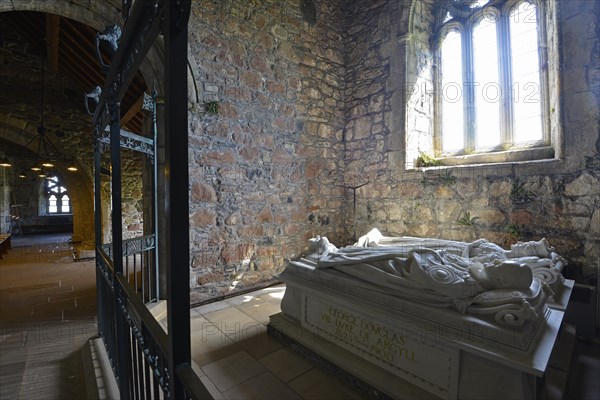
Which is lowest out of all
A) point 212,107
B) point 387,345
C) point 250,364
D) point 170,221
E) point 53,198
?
point 250,364

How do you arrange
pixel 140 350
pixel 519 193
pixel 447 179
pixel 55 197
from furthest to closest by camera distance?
pixel 55 197
pixel 447 179
pixel 519 193
pixel 140 350

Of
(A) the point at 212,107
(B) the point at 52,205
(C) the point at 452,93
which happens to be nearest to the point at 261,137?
(A) the point at 212,107

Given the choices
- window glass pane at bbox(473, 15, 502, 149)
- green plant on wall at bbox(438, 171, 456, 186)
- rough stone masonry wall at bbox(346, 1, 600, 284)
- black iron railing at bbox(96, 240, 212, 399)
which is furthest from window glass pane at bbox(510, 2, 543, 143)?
black iron railing at bbox(96, 240, 212, 399)

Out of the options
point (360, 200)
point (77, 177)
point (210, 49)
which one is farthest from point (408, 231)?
point (77, 177)

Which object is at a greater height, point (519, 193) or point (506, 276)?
point (519, 193)

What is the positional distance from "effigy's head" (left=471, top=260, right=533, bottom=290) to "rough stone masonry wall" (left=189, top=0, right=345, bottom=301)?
2.77 metres

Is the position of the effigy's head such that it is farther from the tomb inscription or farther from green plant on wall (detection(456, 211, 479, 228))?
green plant on wall (detection(456, 211, 479, 228))

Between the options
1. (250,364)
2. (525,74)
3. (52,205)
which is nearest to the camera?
(250,364)

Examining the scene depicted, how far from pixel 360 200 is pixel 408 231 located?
3.17 feet

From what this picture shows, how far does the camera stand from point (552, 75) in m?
3.14

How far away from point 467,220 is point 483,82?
1910mm

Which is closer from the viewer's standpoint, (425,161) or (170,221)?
(170,221)

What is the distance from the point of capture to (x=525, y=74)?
11.5 feet

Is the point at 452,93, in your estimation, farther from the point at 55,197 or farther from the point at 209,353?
the point at 55,197
